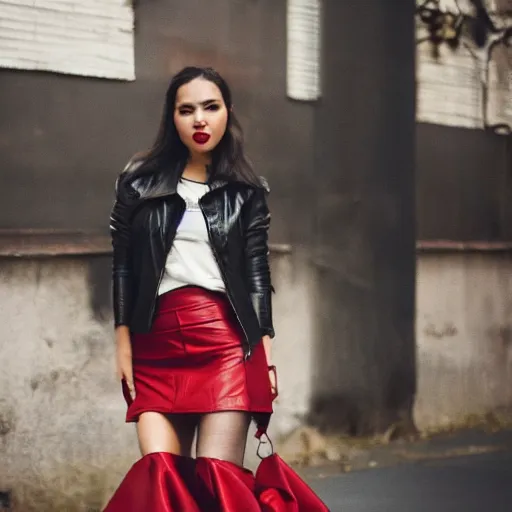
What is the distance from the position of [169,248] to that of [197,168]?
1.16 feet

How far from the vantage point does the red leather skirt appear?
3.67 m

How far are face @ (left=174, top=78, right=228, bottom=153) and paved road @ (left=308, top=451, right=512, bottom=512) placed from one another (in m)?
1.73

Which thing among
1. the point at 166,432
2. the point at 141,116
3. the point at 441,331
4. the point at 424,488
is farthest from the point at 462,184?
the point at 166,432

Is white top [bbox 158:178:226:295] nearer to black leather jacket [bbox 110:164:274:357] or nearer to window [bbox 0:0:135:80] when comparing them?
black leather jacket [bbox 110:164:274:357]

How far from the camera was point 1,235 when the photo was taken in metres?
4.05

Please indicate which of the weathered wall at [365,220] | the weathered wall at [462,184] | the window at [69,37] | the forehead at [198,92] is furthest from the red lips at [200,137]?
the weathered wall at [462,184]

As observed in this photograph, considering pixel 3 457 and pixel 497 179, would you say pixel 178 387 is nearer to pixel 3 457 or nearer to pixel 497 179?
pixel 3 457

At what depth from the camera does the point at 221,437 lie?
363cm

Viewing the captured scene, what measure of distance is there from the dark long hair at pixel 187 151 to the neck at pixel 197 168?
0.02 m

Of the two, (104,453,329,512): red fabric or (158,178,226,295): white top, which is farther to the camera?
(158,178,226,295): white top

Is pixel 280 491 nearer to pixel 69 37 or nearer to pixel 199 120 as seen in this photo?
pixel 199 120

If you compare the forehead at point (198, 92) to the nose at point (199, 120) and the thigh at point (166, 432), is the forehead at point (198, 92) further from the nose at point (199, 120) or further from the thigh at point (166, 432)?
the thigh at point (166, 432)

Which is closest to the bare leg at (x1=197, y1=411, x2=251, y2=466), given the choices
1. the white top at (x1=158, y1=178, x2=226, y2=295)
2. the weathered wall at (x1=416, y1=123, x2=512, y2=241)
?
the white top at (x1=158, y1=178, x2=226, y2=295)

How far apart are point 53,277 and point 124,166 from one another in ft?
1.75
